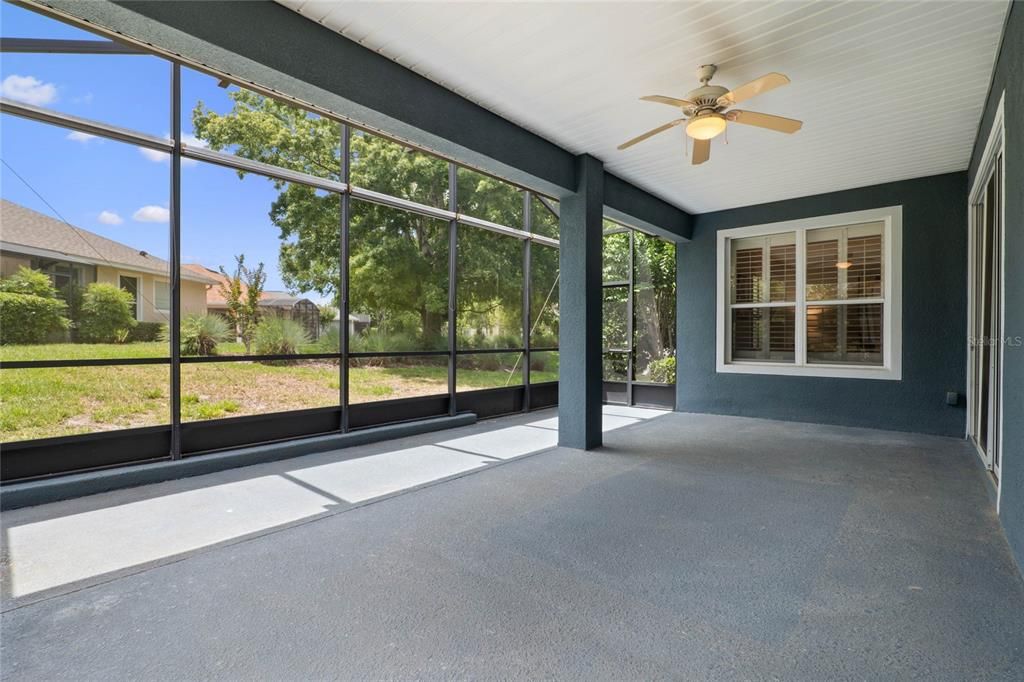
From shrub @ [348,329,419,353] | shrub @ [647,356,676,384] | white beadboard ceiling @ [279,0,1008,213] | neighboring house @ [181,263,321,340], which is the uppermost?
white beadboard ceiling @ [279,0,1008,213]

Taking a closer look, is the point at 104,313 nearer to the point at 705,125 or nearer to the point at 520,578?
the point at 520,578

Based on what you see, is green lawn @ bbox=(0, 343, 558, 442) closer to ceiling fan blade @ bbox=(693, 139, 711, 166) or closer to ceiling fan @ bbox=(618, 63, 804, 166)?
ceiling fan blade @ bbox=(693, 139, 711, 166)

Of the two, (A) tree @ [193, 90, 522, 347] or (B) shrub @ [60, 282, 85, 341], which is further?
(A) tree @ [193, 90, 522, 347]

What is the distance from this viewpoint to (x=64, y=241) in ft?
12.2

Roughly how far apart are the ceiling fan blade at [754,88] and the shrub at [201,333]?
438 cm

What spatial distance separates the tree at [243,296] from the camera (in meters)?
4.64

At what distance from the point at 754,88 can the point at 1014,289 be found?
1.74 meters

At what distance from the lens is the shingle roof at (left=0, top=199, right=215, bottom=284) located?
11.4 feet

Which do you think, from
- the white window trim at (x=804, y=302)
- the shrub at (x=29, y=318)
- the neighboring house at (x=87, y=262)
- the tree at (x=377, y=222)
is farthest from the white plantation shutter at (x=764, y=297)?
the shrub at (x=29, y=318)

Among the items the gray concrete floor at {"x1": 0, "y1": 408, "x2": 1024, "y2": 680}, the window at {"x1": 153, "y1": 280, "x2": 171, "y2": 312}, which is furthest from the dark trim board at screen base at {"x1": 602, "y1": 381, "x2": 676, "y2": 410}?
the window at {"x1": 153, "y1": 280, "x2": 171, "y2": 312}

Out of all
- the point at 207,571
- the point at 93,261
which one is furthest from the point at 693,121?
the point at 93,261

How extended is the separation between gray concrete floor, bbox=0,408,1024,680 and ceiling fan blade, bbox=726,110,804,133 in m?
2.50

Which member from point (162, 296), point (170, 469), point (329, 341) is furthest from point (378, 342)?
point (170, 469)

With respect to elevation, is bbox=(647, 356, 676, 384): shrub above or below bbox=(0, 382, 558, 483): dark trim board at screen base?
above
